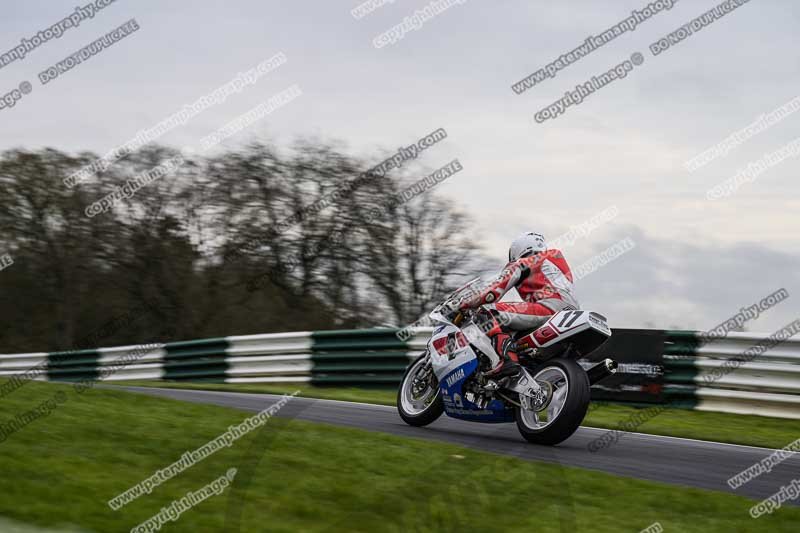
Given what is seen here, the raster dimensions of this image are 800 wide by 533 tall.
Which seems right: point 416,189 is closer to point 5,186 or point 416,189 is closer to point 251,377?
point 251,377

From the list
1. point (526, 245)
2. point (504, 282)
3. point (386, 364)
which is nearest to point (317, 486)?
point (504, 282)

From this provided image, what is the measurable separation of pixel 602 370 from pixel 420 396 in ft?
6.63

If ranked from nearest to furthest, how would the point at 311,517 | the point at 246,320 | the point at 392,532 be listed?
the point at 392,532, the point at 311,517, the point at 246,320

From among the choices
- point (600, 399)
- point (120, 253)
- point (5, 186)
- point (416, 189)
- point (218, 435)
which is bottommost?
point (600, 399)

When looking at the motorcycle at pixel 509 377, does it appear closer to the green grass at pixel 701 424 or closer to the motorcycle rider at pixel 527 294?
the motorcycle rider at pixel 527 294

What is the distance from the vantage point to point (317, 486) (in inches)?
212

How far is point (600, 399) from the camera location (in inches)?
476

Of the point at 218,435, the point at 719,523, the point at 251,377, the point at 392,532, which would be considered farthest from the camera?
the point at 251,377

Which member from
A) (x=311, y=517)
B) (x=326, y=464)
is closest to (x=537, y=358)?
(x=326, y=464)

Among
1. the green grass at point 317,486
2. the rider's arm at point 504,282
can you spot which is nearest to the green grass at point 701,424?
the rider's arm at point 504,282

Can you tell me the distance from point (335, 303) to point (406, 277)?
2.04 m

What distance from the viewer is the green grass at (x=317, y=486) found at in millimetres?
3521

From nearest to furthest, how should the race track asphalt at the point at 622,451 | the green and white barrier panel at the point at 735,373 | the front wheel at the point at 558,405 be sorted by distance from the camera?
the race track asphalt at the point at 622,451
the front wheel at the point at 558,405
the green and white barrier panel at the point at 735,373

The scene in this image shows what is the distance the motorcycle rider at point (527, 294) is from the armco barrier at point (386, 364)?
2.19 ft
